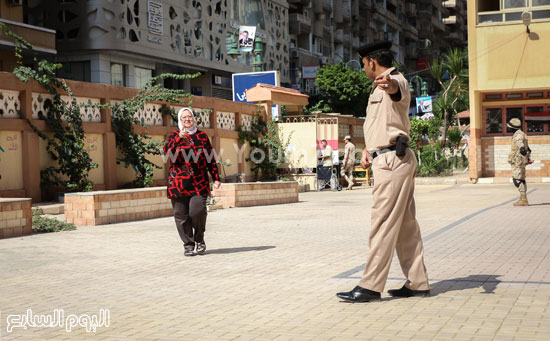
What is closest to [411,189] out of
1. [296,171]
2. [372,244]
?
[372,244]

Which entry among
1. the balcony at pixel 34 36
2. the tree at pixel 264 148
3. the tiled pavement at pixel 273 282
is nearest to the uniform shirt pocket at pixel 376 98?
the tiled pavement at pixel 273 282

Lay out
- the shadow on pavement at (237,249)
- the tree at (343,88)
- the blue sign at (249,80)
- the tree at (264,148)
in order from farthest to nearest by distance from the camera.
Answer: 1. the tree at (343,88)
2. the blue sign at (249,80)
3. the tree at (264,148)
4. the shadow on pavement at (237,249)

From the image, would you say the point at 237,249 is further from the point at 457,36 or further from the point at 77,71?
the point at 457,36

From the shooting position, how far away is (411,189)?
21.5 feet

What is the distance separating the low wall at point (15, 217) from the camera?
12023 mm

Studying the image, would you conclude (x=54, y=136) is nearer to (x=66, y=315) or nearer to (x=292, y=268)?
(x=292, y=268)

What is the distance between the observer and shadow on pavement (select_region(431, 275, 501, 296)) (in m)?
6.84

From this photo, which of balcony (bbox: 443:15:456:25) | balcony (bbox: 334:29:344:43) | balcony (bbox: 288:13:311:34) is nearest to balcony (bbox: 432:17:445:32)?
balcony (bbox: 443:15:456:25)

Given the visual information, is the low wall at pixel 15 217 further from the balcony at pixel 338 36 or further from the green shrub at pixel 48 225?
the balcony at pixel 338 36

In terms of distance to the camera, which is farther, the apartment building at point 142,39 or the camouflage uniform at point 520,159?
the apartment building at point 142,39

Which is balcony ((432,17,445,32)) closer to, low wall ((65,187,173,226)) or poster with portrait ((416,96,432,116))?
poster with portrait ((416,96,432,116))

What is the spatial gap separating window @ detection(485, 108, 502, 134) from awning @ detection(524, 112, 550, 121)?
953 mm

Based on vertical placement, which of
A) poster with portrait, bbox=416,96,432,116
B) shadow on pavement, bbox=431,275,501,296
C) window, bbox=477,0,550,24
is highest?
window, bbox=477,0,550,24

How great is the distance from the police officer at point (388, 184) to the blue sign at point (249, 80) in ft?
84.2
